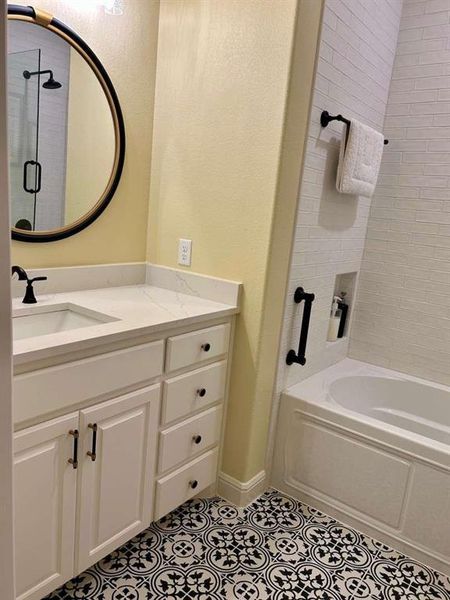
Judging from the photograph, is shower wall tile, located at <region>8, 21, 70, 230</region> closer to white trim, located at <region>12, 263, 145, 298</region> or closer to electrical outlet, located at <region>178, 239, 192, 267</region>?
white trim, located at <region>12, 263, 145, 298</region>

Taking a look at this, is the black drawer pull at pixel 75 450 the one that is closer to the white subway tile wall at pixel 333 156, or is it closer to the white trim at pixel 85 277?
the white trim at pixel 85 277

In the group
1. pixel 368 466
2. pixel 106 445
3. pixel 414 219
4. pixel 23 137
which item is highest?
pixel 23 137

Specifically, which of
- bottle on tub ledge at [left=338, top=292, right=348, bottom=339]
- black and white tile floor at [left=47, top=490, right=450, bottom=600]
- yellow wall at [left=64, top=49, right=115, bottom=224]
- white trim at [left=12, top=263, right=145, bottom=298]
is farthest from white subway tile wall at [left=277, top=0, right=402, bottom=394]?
yellow wall at [left=64, top=49, right=115, bottom=224]

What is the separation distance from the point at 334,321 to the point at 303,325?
0.57m

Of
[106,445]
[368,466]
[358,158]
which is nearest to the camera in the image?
[106,445]

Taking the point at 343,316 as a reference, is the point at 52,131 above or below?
above

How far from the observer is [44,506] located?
138cm

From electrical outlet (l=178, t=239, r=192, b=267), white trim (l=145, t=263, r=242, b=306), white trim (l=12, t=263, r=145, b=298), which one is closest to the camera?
white trim (l=12, t=263, r=145, b=298)

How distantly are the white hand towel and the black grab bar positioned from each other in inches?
19.7

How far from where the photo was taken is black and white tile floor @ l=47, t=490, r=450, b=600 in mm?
1637

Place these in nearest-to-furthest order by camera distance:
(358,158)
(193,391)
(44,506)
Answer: (44,506) → (193,391) → (358,158)

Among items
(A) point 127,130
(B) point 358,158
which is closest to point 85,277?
(A) point 127,130

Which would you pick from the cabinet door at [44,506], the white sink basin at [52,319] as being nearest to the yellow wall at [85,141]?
the white sink basin at [52,319]

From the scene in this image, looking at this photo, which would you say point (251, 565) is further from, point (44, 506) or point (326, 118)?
point (326, 118)
